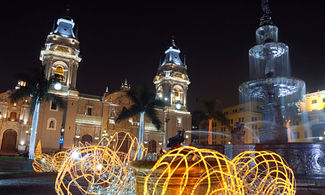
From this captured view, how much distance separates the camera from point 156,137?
1786 inches

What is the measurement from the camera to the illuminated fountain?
45.7ft

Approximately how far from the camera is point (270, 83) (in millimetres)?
14125

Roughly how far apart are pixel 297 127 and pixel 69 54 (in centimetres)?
4206

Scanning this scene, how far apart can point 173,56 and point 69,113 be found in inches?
997

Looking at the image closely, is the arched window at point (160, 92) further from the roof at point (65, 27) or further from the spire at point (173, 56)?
the roof at point (65, 27)

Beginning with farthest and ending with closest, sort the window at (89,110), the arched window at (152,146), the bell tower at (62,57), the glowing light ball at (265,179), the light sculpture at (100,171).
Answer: the arched window at (152,146) < the window at (89,110) < the bell tower at (62,57) < the light sculpture at (100,171) < the glowing light ball at (265,179)

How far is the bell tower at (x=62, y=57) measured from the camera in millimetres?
38250

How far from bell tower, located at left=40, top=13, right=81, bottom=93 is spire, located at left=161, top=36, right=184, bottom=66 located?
18825 millimetres

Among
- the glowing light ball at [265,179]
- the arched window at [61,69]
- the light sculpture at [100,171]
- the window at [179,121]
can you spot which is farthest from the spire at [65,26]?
the glowing light ball at [265,179]

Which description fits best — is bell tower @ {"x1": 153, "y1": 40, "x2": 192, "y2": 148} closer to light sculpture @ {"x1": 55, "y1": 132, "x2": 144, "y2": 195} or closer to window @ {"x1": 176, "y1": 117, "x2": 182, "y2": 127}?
window @ {"x1": 176, "y1": 117, "x2": 182, "y2": 127}

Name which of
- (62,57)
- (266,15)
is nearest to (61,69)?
(62,57)

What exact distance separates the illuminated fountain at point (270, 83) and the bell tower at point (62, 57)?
29355 millimetres

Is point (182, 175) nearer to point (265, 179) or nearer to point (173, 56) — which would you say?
point (265, 179)

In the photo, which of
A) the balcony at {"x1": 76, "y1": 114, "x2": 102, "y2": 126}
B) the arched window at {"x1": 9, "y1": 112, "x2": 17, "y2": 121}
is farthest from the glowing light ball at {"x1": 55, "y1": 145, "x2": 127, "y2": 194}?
the arched window at {"x1": 9, "y1": 112, "x2": 17, "y2": 121}
